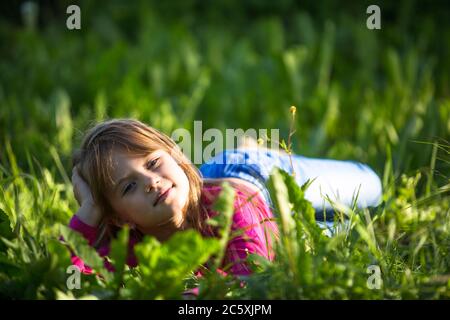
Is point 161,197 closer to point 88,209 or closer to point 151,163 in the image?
point 151,163

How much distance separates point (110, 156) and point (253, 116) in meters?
1.39

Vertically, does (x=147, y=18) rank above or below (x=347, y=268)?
above

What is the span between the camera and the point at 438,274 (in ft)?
3.77

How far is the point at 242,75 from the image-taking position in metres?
2.94

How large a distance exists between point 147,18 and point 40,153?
1749mm

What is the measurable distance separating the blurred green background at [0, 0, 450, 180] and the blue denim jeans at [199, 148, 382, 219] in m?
0.22

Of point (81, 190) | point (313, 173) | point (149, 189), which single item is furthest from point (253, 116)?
point (149, 189)

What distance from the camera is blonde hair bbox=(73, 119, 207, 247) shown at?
4.50ft

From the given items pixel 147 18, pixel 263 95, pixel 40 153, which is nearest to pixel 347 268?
pixel 40 153

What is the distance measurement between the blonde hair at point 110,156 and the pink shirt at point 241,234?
0.03 meters

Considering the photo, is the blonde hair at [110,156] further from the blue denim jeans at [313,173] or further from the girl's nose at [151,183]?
the blue denim jeans at [313,173]

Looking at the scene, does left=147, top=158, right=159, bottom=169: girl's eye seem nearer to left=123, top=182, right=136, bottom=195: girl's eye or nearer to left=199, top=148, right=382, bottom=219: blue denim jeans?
left=123, top=182, right=136, bottom=195: girl's eye
